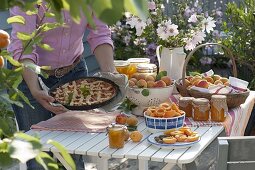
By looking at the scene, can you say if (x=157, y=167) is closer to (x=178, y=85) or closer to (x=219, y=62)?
(x=178, y=85)

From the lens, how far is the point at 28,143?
0.57 m

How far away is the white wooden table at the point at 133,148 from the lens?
2098mm

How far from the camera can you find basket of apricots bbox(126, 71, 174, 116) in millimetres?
2656

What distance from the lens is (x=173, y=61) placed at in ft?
10.3

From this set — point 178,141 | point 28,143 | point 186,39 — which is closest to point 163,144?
point 178,141

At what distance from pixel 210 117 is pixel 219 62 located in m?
3.77

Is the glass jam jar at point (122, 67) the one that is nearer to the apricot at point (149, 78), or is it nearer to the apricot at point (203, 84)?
the apricot at point (149, 78)

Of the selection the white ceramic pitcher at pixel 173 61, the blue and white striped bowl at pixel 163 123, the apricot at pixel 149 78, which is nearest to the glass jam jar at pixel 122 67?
the white ceramic pitcher at pixel 173 61

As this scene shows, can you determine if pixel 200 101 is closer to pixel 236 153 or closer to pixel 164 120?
pixel 164 120

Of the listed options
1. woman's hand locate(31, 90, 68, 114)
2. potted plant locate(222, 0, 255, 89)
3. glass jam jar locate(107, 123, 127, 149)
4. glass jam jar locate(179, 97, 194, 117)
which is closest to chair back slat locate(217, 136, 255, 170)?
glass jam jar locate(107, 123, 127, 149)

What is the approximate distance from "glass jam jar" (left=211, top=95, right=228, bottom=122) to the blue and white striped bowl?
0.80ft

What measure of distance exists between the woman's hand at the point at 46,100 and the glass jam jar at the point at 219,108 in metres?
0.72

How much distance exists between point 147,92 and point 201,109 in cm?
28

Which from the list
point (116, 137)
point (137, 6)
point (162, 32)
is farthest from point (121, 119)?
point (137, 6)
